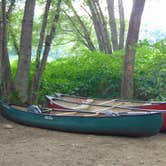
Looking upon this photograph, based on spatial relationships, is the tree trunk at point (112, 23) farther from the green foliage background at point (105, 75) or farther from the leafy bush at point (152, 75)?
the leafy bush at point (152, 75)

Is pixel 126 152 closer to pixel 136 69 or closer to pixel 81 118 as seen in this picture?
pixel 81 118

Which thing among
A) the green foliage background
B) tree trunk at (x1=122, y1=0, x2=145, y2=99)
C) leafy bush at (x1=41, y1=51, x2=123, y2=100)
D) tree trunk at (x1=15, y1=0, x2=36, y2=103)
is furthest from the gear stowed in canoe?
leafy bush at (x1=41, y1=51, x2=123, y2=100)

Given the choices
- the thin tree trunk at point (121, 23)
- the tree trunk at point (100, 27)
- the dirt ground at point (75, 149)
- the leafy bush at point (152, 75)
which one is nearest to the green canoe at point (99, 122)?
the dirt ground at point (75, 149)

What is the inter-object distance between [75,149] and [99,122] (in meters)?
1.24

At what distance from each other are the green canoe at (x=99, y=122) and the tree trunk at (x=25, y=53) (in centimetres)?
126

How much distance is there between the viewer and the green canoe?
8.32 meters

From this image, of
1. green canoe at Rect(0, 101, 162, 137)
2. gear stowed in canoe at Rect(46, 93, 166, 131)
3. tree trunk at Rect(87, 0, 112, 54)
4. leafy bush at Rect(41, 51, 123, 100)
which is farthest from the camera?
tree trunk at Rect(87, 0, 112, 54)

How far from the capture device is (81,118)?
8.81 meters

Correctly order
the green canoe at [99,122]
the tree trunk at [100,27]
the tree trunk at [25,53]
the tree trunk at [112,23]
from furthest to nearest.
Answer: the tree trunk at [100,27] → the tree trunk at [112,23] → the tree trunk at [25,53] → the green canoe at [99,122]

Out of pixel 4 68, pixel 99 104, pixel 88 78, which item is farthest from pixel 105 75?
pixel 4 68

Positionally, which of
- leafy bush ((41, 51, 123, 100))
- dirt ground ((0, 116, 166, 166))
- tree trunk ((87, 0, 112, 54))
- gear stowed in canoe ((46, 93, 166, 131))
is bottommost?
dirt ground ((0, 116, 166, 166))

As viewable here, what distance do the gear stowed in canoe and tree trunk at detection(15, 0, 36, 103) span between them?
0.81 m

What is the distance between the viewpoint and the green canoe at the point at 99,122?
832cm

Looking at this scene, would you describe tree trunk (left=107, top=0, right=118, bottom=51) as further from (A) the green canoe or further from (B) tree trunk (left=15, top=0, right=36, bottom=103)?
(A) the green canoe
